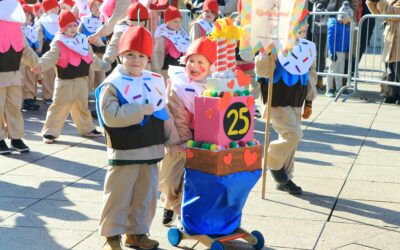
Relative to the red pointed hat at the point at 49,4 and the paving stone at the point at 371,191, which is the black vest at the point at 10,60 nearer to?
the red pointed hat at the point at 49,4

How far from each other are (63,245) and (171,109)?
1327mm

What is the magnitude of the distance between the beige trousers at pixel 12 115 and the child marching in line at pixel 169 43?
197 centimetres

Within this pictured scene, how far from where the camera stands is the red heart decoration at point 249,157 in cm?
555

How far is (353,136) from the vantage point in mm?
10188

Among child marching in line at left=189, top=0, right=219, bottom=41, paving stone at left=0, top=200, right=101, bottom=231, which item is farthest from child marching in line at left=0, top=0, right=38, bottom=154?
child marching in line at left=189, top=0, right=219, bottom=41

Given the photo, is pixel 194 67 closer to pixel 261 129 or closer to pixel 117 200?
pixel 117 200

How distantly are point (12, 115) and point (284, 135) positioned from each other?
11.6 ft

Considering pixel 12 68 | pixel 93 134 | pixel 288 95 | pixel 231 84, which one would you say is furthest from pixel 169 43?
pixel 231 84

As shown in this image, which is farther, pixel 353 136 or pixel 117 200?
pixel 353 136

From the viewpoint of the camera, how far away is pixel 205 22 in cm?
1084

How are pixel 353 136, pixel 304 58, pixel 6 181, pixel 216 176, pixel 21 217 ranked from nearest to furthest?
pixel 216 176, pixel 21 217, pixel 304 58, pixel 6 181, pixel 353 136

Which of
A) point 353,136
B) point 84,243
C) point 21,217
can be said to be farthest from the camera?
point 353,136

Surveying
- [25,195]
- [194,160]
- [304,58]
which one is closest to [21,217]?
[25,195]

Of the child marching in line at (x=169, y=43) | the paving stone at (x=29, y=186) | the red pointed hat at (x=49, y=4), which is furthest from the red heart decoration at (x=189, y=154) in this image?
the red pointed hat at (x=49, y=4)
